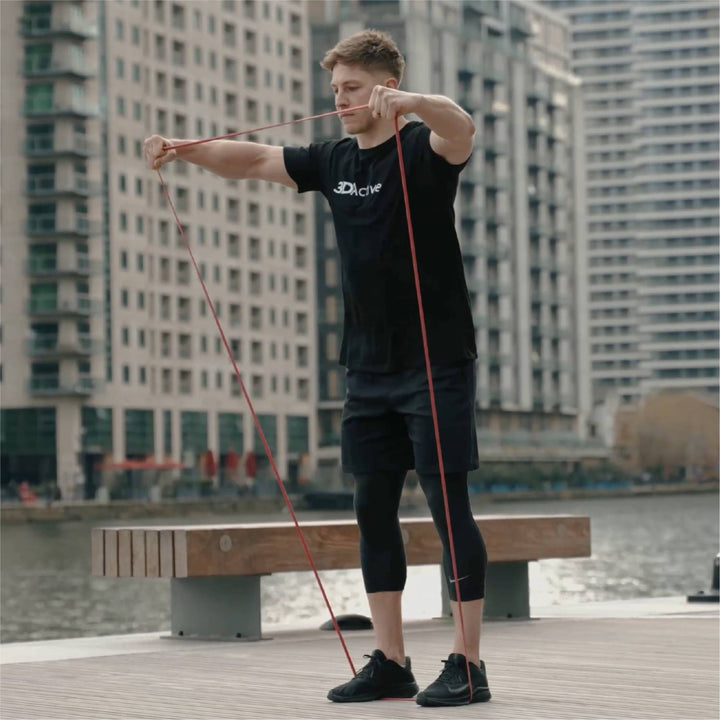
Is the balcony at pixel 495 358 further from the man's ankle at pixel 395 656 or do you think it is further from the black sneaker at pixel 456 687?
the black sneaker at pixel 456 687

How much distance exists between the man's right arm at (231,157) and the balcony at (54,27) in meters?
81.7

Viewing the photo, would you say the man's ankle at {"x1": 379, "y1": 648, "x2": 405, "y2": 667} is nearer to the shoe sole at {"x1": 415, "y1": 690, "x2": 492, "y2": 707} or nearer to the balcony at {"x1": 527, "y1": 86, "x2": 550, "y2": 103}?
the shoe sole at {"x1": 415, "y1": 690, "x2": 492, "y2": 707}

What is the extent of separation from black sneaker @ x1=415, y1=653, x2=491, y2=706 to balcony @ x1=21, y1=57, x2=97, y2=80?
8213cm

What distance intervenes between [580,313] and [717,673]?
11409 cm

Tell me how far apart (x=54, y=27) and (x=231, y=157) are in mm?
82489

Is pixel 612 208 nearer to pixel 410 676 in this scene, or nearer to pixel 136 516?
pixel 136 516

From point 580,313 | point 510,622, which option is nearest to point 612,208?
point 580,313

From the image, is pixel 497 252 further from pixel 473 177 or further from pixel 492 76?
pixel 492 76

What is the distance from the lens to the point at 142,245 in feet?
297

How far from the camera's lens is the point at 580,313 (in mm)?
119500

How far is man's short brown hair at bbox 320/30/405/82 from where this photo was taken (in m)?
5.64

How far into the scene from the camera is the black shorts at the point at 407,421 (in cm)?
559

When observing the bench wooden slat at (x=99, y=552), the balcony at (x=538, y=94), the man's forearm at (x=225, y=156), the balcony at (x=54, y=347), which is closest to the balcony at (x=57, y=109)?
the balcony at (x=54, y=347)

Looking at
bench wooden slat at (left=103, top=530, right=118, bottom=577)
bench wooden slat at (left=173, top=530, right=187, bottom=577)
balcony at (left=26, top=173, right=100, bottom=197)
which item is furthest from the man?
balcony at (left=26, top=173, right=100, bottom=197)
